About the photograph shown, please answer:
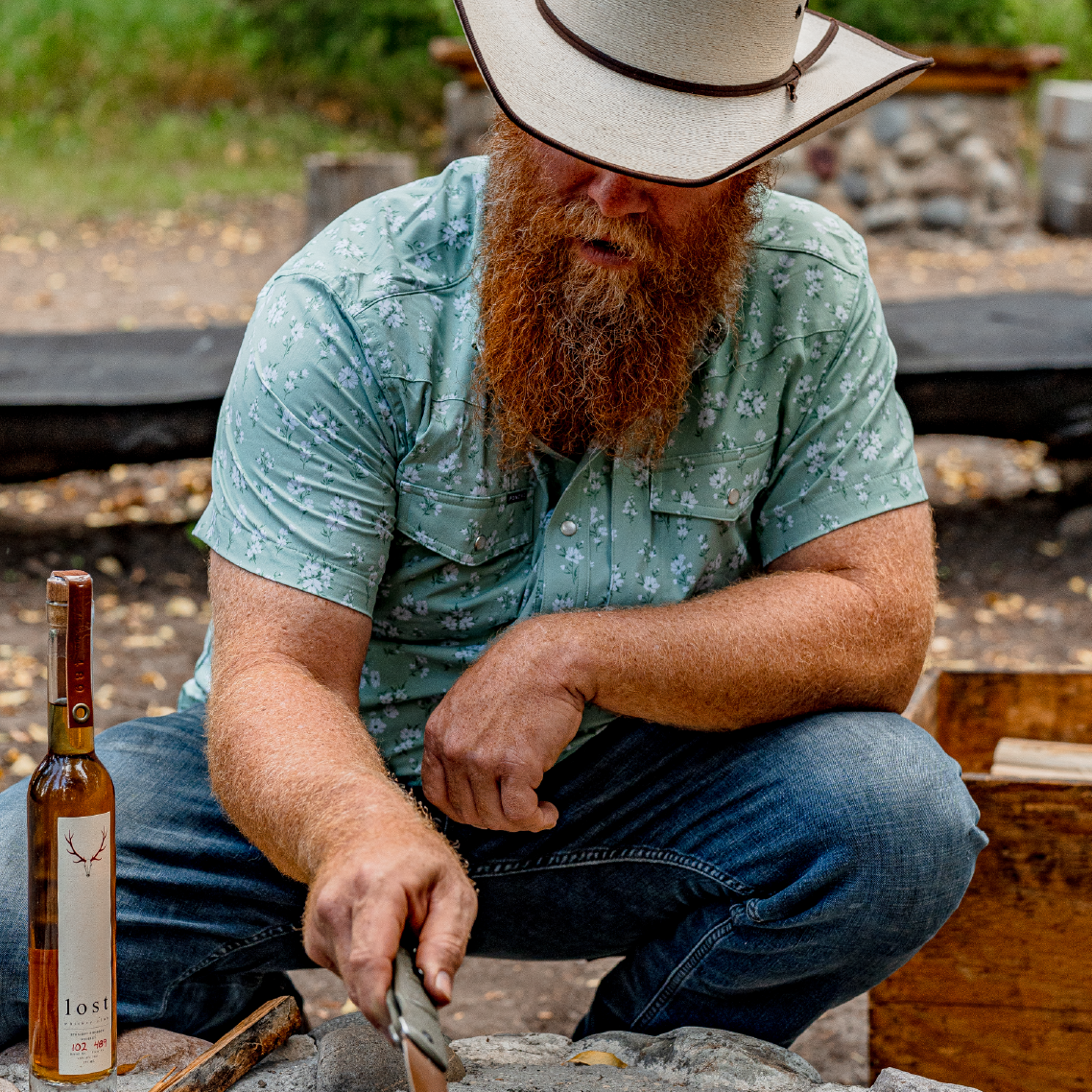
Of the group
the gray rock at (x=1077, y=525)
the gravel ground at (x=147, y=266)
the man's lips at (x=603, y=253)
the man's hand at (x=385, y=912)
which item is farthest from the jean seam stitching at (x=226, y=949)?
the gravel ground at (x=147, y=266)

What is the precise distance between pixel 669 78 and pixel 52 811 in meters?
1.14

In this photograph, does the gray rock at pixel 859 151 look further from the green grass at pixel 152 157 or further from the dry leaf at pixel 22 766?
the dry leaf at pixel 22 766

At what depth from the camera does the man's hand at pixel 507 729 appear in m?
1.81

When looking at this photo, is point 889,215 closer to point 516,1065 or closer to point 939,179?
point 939,179

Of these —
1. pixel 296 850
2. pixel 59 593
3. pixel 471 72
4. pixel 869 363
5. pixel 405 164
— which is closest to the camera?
pixel 59 593

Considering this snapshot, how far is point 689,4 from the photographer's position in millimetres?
1737

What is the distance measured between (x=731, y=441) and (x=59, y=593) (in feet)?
3.23

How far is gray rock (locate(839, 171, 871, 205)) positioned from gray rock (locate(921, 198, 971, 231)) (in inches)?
17.0

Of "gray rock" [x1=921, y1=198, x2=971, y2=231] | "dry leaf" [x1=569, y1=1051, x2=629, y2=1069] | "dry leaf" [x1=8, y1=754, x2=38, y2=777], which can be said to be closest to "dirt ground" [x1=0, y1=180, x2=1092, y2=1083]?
"dry leaf" [x1=8, y1=754, x2=38, y2=777]

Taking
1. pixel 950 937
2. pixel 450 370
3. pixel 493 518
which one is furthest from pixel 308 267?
pixel 950 937

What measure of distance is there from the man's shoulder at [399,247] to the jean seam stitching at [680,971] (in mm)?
959

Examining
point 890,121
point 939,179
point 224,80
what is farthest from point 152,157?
point 939,179

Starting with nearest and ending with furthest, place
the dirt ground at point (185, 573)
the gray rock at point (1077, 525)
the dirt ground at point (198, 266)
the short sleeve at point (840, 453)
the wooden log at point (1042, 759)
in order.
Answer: the short sleeve at point (840, 453) → the wooden log at point (1042, 759) → the dirt ground at point (185, 573) → the gray rock at point (1077, 525) → the dirt ground at point (198, 266)

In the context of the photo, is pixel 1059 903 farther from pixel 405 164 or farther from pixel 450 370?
pixel 405 164
